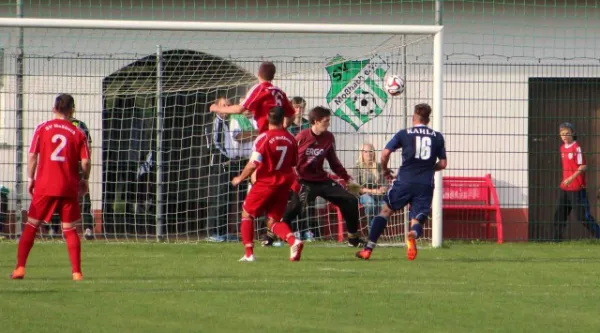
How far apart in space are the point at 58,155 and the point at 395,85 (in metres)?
6.28

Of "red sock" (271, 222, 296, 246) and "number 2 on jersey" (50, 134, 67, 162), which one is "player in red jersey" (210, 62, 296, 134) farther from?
"number 2 on jersey" (50, 134, 67, 162)

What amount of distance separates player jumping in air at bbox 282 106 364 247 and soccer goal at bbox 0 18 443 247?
1.31 metres

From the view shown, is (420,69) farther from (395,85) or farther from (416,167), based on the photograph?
(416,167)

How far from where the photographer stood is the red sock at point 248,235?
1334cm

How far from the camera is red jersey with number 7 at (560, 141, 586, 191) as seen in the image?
18641 millimetres

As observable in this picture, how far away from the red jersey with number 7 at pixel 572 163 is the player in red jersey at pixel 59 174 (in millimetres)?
9574

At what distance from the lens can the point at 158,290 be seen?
10203mm

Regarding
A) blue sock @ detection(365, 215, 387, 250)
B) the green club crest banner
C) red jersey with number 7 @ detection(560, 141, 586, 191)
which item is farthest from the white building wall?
blue sock @ detection(365, 215, 387, 250)

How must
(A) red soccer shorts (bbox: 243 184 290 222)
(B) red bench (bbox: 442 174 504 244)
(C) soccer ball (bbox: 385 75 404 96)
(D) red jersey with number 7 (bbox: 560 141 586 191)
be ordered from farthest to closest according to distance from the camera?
1. (B) red bench (bbox: 442 174 504 244)
2. (D) red jersey with number 7 (bbox: 560 141 586 191)
3. (C) soccer ball (bbox: 385 75 404 96)
4. (A) red soccer shorts (bbox: 243 184 290 222)

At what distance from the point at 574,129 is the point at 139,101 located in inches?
264

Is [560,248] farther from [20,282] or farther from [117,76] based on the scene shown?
[20,282]

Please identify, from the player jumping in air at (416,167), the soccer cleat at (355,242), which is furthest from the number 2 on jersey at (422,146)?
the soccer cleat at (355,242)

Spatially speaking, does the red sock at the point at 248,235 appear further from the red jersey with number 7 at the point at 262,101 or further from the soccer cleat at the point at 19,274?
the soccer cleat at the point at 19,274

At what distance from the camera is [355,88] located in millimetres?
17594
